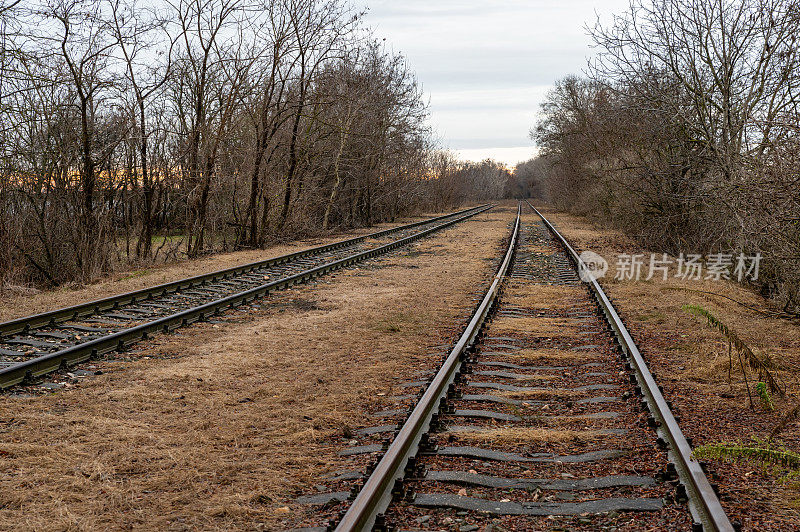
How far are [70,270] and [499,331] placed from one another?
1289 cm

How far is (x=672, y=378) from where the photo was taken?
273 inches

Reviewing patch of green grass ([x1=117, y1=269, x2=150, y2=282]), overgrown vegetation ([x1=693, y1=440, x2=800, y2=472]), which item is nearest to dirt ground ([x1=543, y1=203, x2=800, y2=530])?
overgrown vegetation ([x1=693, y1=440, x2=800, y2=472])

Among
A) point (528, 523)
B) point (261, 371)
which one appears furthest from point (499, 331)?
point (528, 523)

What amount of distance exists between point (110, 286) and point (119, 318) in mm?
3812

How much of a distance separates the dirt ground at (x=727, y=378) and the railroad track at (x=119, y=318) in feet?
20.2

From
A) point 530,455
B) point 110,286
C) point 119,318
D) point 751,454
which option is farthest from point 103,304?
point 751,454

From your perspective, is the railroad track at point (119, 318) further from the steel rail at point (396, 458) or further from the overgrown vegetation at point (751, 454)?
the overgrown vegetation at point (751, 454)

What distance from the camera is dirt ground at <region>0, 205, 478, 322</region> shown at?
10.9m

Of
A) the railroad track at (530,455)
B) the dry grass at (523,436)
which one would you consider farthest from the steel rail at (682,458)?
the dry grass at (523,436)

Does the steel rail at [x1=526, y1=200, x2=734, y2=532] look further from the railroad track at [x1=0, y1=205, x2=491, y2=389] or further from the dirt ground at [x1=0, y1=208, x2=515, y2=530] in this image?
the railroad track at [x1=0, y1=205, x2=491, y2=389]

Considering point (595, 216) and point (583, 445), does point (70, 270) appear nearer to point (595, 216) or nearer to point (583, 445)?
point (583, 445)

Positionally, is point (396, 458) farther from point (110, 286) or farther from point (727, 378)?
point (110, 286)

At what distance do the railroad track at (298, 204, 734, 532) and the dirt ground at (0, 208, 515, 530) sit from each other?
1.60ft

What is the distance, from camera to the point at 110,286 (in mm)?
13195
